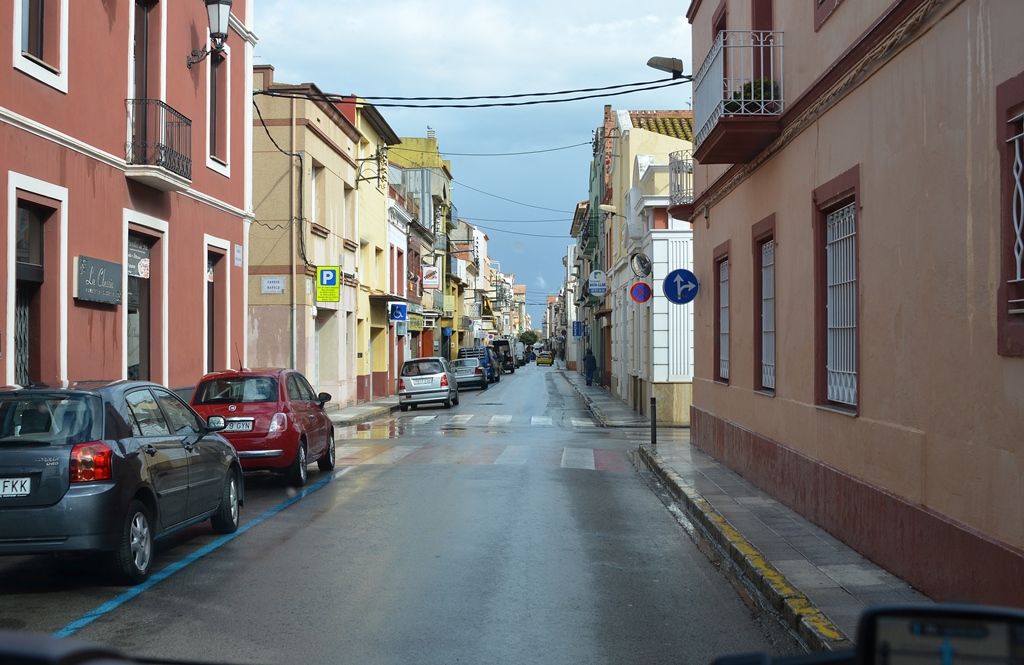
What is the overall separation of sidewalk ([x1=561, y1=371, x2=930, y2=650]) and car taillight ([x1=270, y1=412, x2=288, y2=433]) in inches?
202

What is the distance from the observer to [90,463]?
721 centimetres

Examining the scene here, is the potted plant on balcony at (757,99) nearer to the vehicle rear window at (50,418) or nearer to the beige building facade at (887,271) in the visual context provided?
the beige building facade at (887,271)

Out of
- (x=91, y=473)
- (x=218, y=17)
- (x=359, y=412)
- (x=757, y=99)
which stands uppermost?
(x=218, y=17)

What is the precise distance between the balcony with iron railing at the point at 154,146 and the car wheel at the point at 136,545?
28.6ft

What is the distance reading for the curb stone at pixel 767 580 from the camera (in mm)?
6008

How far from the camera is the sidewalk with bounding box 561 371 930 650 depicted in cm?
646

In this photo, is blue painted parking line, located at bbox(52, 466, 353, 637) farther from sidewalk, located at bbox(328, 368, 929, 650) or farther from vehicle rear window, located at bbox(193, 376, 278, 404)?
sidewalk, located at bbox(328, 368, 929, 650)

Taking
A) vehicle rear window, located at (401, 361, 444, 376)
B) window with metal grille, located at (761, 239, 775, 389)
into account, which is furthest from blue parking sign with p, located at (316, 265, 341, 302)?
window with metal grille, located at (761, 239, 775, 389)

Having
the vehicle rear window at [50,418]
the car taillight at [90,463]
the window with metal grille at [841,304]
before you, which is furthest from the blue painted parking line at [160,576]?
the window with metal grille at [841,304]

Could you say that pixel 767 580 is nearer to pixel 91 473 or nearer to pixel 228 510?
pixel 91 473

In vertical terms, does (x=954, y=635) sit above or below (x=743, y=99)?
below

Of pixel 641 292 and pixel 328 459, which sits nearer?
pixel 328 459

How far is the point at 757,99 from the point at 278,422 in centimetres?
723

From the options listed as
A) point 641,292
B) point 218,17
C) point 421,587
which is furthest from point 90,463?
point 641,292
